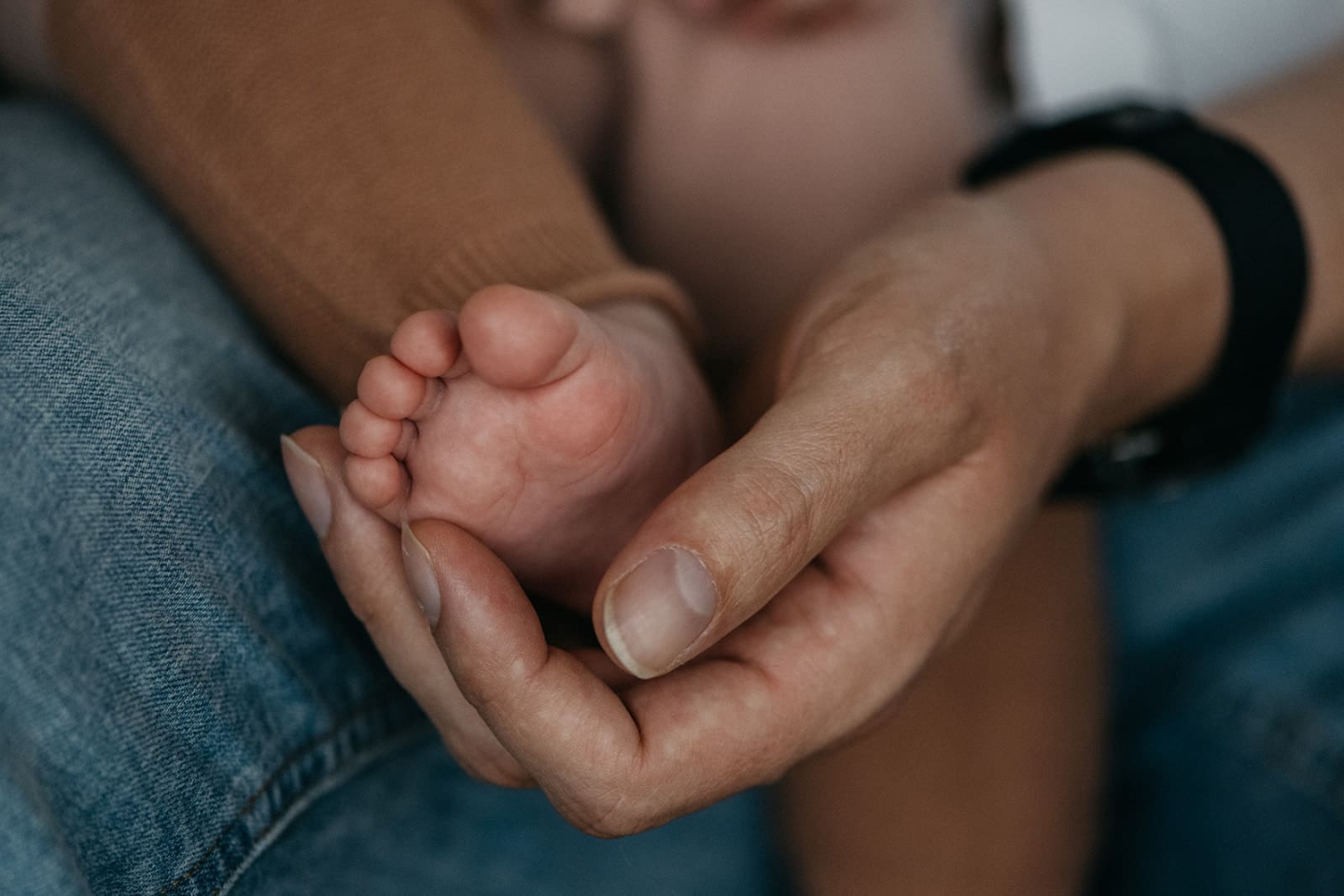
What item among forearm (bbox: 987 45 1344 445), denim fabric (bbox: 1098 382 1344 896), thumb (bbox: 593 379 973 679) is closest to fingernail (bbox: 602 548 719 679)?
thumb (bbox: 593 379 973 679)

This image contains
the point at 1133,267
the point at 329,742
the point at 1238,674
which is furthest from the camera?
the point at 1238,674

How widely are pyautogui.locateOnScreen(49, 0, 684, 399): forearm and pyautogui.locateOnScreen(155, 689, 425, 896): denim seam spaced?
0.17 meters

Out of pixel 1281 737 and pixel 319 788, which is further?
pixel 1281 737

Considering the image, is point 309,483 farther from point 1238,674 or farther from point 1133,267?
point 1238,674

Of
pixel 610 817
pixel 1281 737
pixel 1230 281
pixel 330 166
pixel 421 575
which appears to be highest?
pixel 330 166

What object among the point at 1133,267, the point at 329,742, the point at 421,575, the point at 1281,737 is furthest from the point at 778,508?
the point at 1281,737

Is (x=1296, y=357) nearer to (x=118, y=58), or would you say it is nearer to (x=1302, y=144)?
(x=1302, y=144)

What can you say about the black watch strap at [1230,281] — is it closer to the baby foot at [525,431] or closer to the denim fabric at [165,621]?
the baby foot at [525,431]

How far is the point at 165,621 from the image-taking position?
437 mm

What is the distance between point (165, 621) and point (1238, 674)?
2.44ft

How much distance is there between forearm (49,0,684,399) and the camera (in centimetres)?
54

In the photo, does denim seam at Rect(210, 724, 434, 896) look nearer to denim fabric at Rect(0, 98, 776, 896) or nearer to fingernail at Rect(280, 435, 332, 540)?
denim fabric at Rect(0, 98, 776, 896)

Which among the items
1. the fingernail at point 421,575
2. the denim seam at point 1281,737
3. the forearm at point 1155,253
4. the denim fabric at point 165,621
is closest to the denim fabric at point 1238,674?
the denim seam at point 1281,737

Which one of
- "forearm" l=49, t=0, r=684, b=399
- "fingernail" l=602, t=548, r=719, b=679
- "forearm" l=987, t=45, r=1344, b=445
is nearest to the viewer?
"fingernail" l=602, t=548, r=719, b=679
